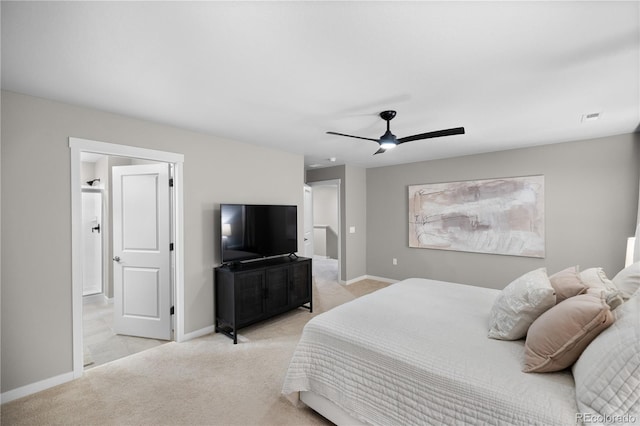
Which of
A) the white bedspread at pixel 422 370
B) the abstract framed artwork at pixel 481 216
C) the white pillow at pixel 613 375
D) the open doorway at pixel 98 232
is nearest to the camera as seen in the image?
the white pillow at pixel 613 375

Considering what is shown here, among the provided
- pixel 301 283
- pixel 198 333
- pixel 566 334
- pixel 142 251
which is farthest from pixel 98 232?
pixel 566 334

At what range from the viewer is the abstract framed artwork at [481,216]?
414cm

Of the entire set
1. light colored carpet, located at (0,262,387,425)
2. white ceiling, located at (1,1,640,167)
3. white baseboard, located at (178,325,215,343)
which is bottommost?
light colored carpet, located at (0,262,387,425)

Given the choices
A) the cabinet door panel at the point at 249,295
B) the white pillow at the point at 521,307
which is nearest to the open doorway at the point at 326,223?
the cabinet door panel at the point at 249,295

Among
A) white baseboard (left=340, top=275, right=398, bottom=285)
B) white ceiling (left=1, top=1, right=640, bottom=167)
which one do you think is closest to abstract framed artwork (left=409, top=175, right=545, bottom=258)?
white baseboard (left=340, top=275, right=398, bottom=285)

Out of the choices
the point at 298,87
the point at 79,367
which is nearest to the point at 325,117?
the point at 298,87

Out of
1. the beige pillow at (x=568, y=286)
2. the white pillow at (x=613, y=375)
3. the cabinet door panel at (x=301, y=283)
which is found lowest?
the cabinet door panel at (x=301, y=283)

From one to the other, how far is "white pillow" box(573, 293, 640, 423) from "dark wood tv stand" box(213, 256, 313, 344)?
290 cm

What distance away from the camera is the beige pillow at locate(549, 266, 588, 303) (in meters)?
1.67

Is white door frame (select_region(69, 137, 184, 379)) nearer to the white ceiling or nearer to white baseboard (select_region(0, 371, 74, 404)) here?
white baseboard (select_region(0, 371, 74, 404))

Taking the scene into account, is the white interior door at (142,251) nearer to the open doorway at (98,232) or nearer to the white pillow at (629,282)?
the open doorway at (98,232)

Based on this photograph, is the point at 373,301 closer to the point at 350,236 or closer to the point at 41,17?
the point at 41,17

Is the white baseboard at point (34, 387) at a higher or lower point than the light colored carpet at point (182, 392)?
higher

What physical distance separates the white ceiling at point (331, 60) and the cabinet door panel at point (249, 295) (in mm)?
1781
